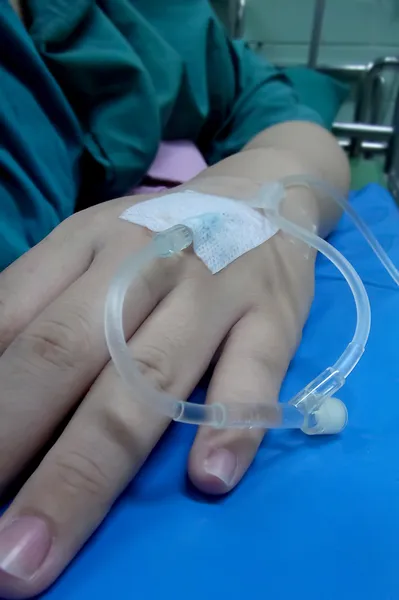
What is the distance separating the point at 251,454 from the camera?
0.37m

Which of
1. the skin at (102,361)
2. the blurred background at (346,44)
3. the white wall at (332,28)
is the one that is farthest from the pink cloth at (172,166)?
the white wall at (332,28)

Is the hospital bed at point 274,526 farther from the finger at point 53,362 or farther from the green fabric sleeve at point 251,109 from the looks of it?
the green fabric sleeve at point 251,109

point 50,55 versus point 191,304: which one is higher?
point 50,55

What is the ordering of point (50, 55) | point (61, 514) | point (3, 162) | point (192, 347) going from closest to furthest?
point (61, 514), point (192, 347), point (3, 162), point (50, 55)

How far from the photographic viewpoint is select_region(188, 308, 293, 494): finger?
1.12 ft

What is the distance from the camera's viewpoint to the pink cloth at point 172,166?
754mm

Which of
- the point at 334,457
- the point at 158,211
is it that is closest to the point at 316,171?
the point at 158,211

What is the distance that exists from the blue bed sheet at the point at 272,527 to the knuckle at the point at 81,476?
26 mm

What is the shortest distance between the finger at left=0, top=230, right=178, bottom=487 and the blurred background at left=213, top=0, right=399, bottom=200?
1083 mm

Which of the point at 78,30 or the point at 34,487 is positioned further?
the point at 78,30

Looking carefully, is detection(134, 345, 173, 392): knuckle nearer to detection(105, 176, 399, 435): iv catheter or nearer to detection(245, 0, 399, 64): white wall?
detection(105, 176, 399, 435): iv catheter

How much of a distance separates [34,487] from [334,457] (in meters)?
0.19

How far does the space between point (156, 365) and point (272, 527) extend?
12cm

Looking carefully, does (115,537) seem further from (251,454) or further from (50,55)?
(50,55)
